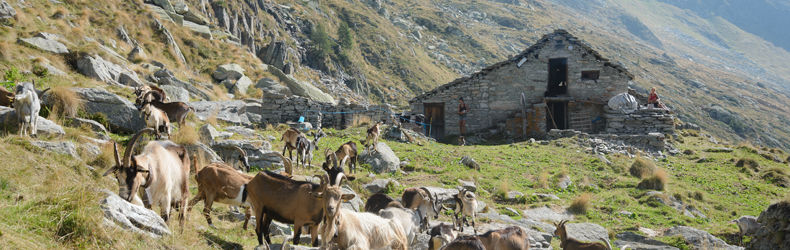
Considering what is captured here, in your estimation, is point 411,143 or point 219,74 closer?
point 411,143

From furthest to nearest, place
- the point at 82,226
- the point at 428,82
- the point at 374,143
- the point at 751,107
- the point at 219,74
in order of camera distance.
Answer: the point at 751,107, the point at 428,82, the point at 219,74, the point at 374,143, the point at 82,226

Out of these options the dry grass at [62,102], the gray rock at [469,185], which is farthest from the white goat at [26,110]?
the gray rock at [469,185]

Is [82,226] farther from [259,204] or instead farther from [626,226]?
[626,226]

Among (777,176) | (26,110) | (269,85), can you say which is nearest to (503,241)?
(26,110)

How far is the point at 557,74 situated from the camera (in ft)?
84.3

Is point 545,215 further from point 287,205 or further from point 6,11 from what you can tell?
point 6,11

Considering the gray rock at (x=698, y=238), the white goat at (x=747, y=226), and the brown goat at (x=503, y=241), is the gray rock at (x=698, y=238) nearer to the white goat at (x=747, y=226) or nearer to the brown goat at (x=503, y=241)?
the white goat at (x=747, y=226)

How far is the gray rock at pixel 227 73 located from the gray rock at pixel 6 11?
9.99 m

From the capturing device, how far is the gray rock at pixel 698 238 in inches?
355

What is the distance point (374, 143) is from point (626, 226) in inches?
294

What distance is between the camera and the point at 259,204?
6.10m

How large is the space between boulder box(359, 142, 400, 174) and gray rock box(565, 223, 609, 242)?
524cm

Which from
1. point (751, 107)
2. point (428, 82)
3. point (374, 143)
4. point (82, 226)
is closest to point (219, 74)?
point (374, 143)

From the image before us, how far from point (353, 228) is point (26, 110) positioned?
7071mm
